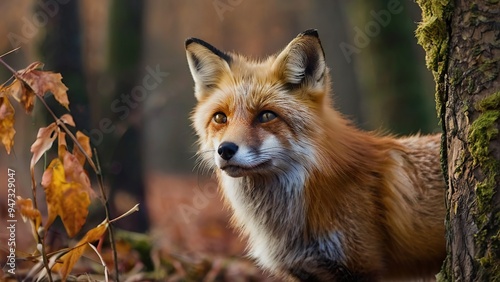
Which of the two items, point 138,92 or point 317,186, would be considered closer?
point 317,186

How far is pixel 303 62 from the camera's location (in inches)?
176

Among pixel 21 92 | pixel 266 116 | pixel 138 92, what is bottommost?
pixel 138 92

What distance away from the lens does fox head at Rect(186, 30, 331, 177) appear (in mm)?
4211

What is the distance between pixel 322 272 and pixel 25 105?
2.35 meters

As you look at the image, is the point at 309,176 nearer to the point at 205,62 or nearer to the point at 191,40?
the point at 205,62

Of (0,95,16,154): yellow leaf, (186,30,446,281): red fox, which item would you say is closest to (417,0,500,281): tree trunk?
(186,30,446,281): red fox

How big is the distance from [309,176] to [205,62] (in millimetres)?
1234

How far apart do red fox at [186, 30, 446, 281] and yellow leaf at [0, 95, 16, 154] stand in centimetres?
133

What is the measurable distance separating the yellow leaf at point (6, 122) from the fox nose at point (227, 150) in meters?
1.31

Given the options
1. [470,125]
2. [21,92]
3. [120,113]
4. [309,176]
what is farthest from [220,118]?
[120,113]

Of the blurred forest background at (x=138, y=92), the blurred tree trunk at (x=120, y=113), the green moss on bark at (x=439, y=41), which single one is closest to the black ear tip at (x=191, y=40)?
the green moss on bark at (x=439, y=41)

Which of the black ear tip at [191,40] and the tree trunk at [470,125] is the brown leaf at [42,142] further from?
the tree trunk at [470,125]

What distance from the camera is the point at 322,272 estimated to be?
4.47 m

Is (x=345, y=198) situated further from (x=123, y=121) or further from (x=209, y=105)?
(x=123, y=121)
